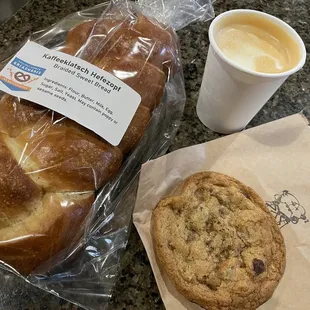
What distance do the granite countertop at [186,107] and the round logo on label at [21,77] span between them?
0.27 m

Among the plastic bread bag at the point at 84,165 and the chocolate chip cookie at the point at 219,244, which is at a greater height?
the plastic bread bag at the point at 84,165

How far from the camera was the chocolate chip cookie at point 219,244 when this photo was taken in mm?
611

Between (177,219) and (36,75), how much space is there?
34 centimetres

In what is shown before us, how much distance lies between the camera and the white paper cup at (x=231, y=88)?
0.68m

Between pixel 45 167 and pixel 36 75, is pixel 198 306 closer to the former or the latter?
pixel 45 167

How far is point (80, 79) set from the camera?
67 centimetres

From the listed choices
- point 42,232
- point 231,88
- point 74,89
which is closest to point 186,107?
point 231,88

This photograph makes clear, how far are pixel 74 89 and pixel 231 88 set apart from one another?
0.28m

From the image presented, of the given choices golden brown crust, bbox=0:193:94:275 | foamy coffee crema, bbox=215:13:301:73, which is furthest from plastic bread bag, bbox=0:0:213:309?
foamy coffee crema, bbox=215:13:301:73

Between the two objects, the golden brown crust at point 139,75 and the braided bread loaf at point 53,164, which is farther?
the golden brown crust at point 139,75

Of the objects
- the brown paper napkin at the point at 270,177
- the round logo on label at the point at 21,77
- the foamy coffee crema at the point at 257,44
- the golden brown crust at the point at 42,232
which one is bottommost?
the brown paper napkin at the point at 270,177

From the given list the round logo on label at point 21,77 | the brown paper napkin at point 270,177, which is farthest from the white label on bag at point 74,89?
the brown paper napkin at point 270,177

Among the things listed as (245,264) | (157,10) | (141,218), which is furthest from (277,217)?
(157,10)

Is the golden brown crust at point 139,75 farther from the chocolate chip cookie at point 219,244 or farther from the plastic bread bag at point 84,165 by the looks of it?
the chocolate chip cookie at point 219,244
